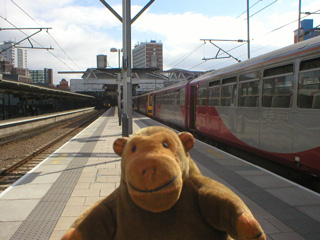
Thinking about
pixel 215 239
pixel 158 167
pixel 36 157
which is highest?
pixel 158 167

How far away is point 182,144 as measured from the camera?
2.22 metres

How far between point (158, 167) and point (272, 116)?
5.35 m

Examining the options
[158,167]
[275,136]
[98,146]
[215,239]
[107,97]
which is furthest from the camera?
[107,97]

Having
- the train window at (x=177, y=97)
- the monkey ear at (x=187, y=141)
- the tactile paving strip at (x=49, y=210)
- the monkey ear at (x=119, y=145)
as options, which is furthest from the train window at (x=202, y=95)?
the monkey ear at (x=119, y=145)

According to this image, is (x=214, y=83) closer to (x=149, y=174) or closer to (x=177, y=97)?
(x=177, y=97)

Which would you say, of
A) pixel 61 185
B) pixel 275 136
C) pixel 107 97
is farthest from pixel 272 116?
pixel 107 97

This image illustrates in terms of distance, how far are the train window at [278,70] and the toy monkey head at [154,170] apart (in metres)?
4.85

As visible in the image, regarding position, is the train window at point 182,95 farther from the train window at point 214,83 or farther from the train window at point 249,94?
the train window at point 249,94

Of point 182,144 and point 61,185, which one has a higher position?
point 182,144

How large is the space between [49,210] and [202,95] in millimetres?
8501

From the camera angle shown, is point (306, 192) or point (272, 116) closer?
point (306, 192)

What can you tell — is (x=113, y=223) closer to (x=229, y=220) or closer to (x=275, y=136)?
(x=229, y=220)

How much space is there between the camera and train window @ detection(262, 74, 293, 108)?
19.4 ft

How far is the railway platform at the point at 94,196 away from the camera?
11.7 feet
